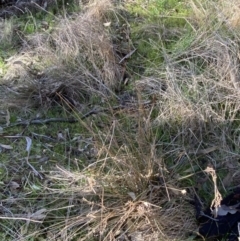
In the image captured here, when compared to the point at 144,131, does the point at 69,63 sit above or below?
below

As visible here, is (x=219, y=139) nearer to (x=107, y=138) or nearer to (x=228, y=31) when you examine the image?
(x=107, y=138)

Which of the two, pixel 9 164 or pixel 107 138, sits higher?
pixel 107 138

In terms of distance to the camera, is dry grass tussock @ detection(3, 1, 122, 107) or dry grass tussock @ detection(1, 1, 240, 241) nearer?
dry grass tussock @ detection(1, 1, 240, 241)

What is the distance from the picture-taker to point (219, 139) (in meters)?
2.79

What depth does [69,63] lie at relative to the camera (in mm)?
3420

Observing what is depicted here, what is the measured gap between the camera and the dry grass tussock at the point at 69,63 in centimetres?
326

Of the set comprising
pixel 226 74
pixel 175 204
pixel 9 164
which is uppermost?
pixel 226 74

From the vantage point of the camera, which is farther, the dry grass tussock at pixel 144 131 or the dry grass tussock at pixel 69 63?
the dry grass tussock at pixel 69 63

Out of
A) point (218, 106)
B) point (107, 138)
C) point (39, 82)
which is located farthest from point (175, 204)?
point (39, 82)

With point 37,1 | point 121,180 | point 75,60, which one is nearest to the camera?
point 121,180

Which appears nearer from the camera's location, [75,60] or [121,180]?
[121,180]

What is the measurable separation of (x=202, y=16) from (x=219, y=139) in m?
1.13

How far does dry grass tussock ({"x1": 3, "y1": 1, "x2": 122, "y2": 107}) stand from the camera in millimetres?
3258

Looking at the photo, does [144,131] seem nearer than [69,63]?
Yes
